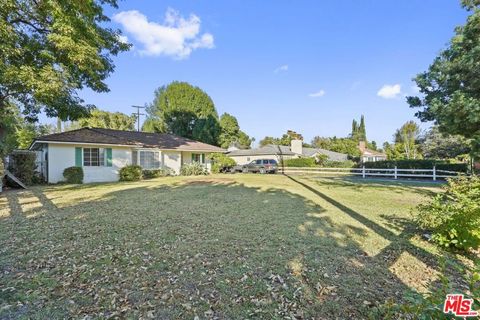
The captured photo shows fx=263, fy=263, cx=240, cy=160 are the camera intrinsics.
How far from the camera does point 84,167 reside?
16.8m

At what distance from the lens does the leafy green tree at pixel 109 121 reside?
38.9 m

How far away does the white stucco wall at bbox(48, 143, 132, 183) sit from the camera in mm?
15672

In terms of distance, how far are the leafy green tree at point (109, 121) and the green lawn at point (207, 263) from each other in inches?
1397

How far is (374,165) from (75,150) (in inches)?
1039

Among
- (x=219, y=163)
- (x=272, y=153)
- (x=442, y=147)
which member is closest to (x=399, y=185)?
(x=219, y=163)

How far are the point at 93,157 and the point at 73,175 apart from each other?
186 centimetres

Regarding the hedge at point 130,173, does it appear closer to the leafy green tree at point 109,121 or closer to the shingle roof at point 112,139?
the shingle roof at point 112,139

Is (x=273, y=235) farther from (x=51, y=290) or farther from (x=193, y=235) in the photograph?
(x=51, y=290)

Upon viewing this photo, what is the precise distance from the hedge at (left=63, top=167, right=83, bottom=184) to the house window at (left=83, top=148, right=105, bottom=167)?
37.5 inches

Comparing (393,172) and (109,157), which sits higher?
(109,157)

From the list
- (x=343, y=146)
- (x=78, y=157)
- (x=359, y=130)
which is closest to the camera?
(x=78, y=157)

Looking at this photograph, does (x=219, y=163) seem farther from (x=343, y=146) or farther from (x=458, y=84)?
(x=343, y=146)

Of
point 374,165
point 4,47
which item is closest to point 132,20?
point 4,47

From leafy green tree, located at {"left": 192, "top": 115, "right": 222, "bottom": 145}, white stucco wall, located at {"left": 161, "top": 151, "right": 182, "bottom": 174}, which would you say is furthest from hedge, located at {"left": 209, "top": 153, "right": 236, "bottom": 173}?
leafy green tree, located at {"left": 192, "top": 115, "right": 222, "bottom": 145}
